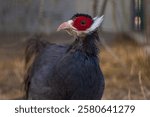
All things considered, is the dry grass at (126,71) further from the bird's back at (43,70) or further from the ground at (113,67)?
the bird's back at (43,70)

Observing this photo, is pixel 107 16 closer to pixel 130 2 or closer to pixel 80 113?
pixel 130 2

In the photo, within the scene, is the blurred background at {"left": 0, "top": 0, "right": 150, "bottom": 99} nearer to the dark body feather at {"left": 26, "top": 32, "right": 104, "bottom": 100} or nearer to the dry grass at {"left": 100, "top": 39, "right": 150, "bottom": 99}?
the dry grass at {"left": 100, "top": 39, "right": 150, "bottom": 99}

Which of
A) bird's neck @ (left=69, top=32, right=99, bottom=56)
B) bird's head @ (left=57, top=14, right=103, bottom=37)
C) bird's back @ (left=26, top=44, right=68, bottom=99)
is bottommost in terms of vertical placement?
bird's back @ (left=26, top=44, right=68, bottom=99)

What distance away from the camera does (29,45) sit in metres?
2.46

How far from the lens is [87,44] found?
2.12 metres

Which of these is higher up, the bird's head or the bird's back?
the bird's head

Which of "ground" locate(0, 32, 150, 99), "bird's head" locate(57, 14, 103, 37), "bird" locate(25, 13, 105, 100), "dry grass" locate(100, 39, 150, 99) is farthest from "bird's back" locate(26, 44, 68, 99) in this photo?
"dry grass" locate(100, 39, 150, 99)

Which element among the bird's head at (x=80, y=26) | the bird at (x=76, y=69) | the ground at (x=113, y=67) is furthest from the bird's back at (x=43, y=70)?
the ground at (x=113, y=67)

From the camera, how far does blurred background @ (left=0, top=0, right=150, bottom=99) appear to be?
2.52 meters

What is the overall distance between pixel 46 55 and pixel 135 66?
598 mm

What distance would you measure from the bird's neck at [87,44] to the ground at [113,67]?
1.34 feet

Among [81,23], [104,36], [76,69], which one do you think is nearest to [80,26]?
[81,23]

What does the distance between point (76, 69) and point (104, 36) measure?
512mm

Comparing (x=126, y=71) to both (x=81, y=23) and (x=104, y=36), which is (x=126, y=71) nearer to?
(x=104, y=36)
